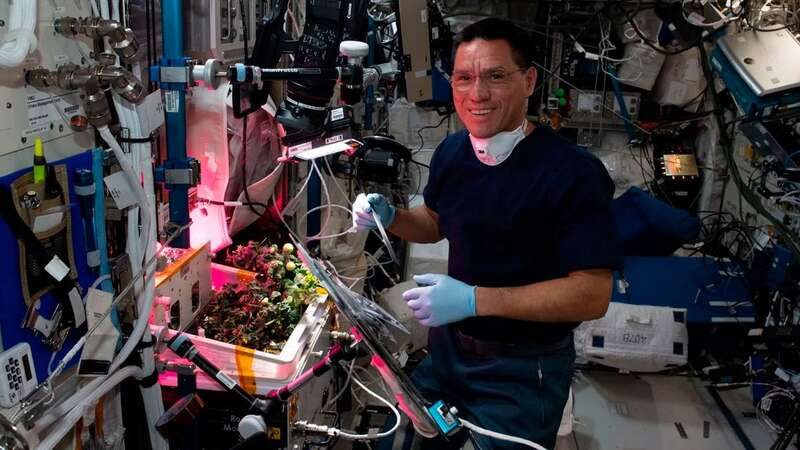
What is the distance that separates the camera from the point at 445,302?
1831 millimetres

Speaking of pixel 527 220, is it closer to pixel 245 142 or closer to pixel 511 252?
pixel 511 252

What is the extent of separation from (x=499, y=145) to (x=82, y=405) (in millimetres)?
1428

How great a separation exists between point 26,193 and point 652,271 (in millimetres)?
3850

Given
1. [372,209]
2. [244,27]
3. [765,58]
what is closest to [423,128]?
[765,58]

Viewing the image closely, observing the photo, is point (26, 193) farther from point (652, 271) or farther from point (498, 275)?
point (652, 271)

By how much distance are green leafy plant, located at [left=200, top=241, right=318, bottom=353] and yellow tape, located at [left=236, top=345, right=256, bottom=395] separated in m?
0.14

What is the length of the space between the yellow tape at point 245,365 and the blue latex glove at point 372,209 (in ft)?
2.23

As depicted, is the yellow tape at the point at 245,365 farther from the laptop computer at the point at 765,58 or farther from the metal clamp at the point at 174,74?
the laptop computer at the point at 765,58

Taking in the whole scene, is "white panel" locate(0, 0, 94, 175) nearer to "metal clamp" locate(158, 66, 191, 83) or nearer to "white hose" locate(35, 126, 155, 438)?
"white hose" locate(35, 126, 155, 438)

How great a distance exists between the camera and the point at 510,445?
193cm

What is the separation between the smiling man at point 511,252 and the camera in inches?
71.6

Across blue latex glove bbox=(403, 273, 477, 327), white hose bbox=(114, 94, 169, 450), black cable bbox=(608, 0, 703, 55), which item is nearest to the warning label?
white hose bbox=(114, 94, 169, 450)

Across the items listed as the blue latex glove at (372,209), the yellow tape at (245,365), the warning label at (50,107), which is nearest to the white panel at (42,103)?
the warning label at (50,107)

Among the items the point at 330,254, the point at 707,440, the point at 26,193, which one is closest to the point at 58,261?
the point at 26,193
